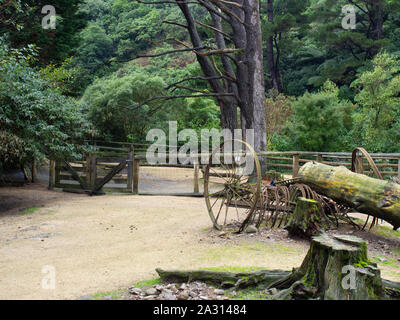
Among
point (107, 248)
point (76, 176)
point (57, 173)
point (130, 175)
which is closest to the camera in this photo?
point (107, 248)

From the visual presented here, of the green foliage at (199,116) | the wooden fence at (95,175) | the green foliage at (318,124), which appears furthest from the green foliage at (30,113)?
the green foliage at (199,116)

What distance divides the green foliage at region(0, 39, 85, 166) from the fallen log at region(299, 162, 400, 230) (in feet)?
19.3

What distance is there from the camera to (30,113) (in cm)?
860

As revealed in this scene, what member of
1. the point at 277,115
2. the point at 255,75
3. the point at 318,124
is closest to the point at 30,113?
the point at 255,75

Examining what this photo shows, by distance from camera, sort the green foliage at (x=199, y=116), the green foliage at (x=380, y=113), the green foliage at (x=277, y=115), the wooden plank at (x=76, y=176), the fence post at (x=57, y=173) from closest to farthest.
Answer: the wooden plank at (x=76, y=176) → the fence post at (x=57, y=173) → the green foliage at (x=380, y=113) → the green foliage at (x=277, y=115) → the green foliage at (x=199, y=116)

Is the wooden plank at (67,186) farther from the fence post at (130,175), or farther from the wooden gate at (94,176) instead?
the fence post at (130,175)

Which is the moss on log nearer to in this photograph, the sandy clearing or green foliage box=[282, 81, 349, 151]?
the sandy clearing

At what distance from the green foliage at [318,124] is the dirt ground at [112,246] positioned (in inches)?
427

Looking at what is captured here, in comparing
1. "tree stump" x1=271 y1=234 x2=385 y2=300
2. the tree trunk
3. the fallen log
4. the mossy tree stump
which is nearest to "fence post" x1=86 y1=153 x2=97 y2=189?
the tree trunk

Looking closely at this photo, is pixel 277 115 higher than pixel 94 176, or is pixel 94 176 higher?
pixel 277 115

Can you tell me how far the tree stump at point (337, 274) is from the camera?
10.3ft

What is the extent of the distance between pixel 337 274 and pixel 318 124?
16546mm

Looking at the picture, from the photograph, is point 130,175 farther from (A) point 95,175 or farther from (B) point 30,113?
(B) point 30,113
